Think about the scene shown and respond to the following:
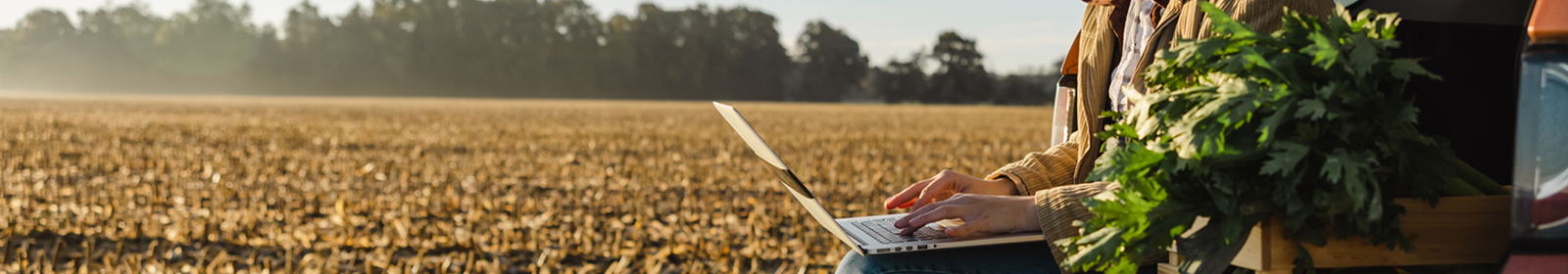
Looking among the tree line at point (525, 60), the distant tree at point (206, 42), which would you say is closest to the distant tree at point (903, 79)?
the tree line at point (525, 60)

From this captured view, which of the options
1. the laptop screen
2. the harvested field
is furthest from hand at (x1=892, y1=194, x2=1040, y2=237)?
the harvested field

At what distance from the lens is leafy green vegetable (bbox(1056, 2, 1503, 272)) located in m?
1.00

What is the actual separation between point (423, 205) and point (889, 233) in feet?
17.2

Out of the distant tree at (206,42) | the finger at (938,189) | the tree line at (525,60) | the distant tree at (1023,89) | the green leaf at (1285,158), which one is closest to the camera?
the green leaf at (1285,158)

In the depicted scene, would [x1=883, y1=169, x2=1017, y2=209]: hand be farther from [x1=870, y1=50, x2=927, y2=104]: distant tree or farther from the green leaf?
[x1=870, y1=50, x2=927, y2=104]: distant tree

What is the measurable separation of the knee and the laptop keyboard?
0.05 meters

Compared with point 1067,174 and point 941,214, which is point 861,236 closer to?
point 941,214

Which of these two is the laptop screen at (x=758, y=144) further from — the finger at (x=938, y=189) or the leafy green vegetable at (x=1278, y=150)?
the leafy green vegetable at (x=1278, y=150)

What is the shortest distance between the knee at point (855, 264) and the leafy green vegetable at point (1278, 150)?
0.54 meters

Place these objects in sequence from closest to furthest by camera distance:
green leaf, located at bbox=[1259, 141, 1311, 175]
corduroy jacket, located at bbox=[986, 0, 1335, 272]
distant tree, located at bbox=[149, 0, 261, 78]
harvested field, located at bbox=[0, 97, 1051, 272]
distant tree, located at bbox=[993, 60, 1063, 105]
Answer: green leaf, located at bbox=[1259, 141, 1311, 175] → corduroy jacket, located at bbox=[986, 0, 1335, 272] → harvested field, located at bbox=[0, 97, 1051, 272] → distant tree, located at bbox=[993, 60, 1063, 105] → distant tree, located at bbox=[149, 0, 261, 78]

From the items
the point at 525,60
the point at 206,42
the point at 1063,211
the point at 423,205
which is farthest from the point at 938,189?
the point at 206,42

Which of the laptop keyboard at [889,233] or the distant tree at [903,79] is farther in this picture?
the distant tree at [903,79]

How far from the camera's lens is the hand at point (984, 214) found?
64.1 inches

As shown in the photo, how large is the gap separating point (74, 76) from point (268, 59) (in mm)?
27390
